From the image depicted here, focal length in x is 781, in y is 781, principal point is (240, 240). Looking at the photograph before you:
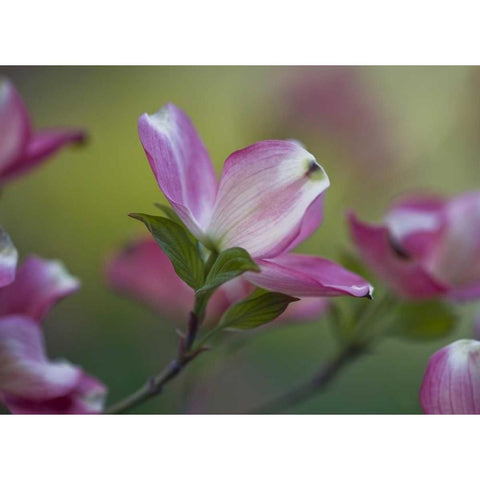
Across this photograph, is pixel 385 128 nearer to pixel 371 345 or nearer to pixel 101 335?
pixel 101 335

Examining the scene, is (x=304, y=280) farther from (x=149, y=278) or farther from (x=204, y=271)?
(x=149, y=278)

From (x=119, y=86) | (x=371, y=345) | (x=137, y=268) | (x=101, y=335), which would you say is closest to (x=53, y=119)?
(x=119, y=86)

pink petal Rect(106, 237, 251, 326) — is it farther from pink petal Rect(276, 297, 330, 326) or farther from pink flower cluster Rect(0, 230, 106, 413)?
pink flower cluster Rect(0, 230, 106, 413)

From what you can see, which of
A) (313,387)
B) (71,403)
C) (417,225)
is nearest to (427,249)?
(417,225)

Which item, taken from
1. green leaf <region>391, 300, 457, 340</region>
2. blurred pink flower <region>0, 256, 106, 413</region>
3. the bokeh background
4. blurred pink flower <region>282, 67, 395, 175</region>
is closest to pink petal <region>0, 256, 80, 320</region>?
blurred pink flower <region>0, 256, 106, 413</region>

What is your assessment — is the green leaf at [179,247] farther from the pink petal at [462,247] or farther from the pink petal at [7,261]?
the pink petal at [462,247]
